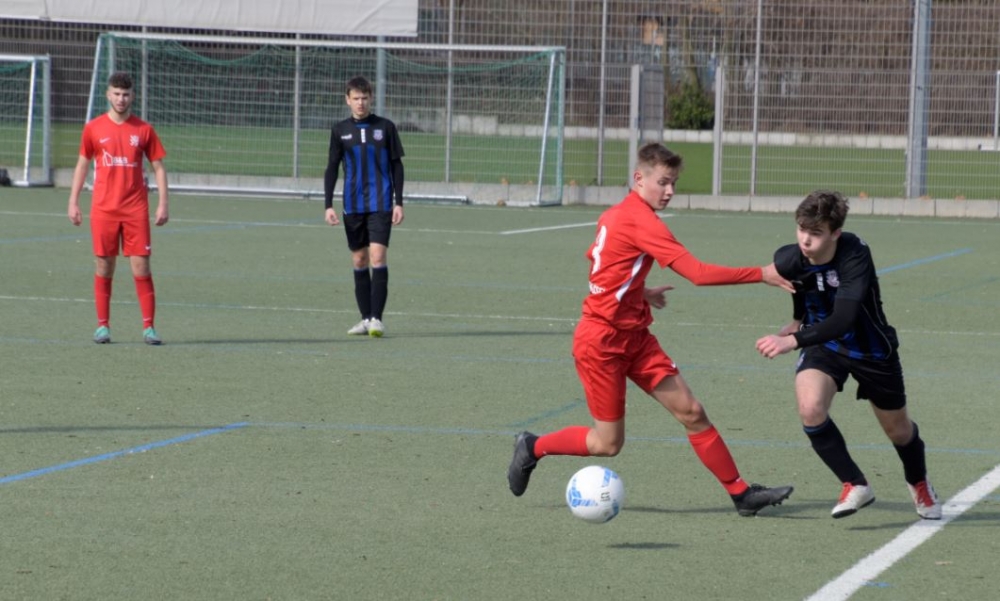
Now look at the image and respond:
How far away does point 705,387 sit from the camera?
32.8ft

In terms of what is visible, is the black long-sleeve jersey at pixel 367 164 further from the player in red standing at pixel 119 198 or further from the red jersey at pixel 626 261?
the red jersey at pixel 626 261

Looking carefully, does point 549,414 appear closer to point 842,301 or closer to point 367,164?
point 842,301

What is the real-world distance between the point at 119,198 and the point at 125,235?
263mm

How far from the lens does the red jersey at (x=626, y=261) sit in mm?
6564

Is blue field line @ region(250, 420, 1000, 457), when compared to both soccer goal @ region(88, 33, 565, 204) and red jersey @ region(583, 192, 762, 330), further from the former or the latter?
soccer goal @ region(88, 33, 565, 204)

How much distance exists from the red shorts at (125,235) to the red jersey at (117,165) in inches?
1.7

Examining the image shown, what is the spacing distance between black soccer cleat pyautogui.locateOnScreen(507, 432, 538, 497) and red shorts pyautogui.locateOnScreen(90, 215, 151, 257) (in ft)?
17.8

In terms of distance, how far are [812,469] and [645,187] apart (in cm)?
187

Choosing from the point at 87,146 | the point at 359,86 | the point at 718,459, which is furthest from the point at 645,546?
the point at 87,146

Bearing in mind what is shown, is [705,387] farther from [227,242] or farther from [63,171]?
[63,171]

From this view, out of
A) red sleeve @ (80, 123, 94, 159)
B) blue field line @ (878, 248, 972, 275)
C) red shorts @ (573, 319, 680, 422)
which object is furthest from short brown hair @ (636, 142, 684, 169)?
blue field line @ (878, 248, 972, 275)

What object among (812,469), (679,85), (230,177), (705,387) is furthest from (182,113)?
(812,469)

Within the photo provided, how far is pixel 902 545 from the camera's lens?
6309 millimetres

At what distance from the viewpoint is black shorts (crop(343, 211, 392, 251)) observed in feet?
40.7
